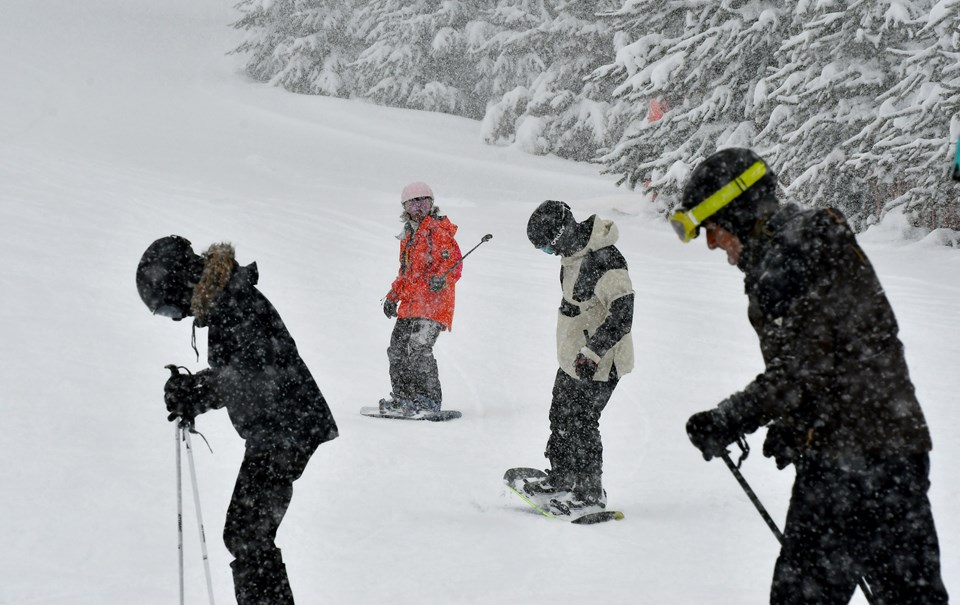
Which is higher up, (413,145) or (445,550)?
(413,145)

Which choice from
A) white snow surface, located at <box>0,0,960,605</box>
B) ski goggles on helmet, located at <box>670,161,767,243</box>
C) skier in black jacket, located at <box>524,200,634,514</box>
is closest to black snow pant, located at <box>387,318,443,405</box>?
white snow surface, located at <box>0,0,960,605</box>

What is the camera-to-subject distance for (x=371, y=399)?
898 cm

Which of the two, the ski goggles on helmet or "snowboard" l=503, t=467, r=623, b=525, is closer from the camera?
the ski goggles on helmet

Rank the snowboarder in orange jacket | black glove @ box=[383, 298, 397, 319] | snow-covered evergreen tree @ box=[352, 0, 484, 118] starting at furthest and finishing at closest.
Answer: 1. snow-covered evergreen tree @ box=[352, 0, 484, 118]
2. black glove @ box=[383, 298, 397, 319]
3. the snowboarder in orange jacket

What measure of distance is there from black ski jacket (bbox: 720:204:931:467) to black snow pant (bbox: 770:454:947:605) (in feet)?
0.22

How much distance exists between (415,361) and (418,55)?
27421 mm

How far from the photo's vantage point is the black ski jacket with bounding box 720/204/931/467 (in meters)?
2.73

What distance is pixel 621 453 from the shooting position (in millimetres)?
7527

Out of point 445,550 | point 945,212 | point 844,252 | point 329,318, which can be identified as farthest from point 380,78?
point 844,252

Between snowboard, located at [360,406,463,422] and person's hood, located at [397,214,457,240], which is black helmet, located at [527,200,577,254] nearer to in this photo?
person's hood, located at [397,214,457,240]

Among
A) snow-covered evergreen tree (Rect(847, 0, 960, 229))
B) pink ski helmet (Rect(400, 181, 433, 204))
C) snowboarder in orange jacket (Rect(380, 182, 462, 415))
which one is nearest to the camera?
pink ski helmet (Rect(400, 181, 433, 204))

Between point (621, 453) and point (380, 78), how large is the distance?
95.7ft

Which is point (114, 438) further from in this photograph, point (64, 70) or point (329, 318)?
point (64, 70)

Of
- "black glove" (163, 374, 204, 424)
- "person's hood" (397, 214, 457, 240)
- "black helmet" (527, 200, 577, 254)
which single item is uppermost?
"person's hood" (397, 214, 457, 240)
